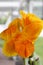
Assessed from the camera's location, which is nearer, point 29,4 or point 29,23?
point 29,23

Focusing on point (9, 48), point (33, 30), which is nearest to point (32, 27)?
point (33, 30)

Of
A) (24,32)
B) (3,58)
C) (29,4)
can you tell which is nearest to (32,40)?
(24,32)

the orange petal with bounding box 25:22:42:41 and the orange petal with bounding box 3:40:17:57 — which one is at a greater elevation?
the orange petal with bounding box 25:22:42:41

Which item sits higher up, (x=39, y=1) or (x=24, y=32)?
(x=39, y=1)

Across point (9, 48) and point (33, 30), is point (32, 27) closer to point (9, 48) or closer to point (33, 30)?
point (33, 30)

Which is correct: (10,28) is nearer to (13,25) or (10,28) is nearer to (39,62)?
(13,25)

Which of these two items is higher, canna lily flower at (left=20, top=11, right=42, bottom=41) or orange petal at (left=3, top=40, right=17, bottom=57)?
canna lily flower at (left=20, top=11, right=42, bottom=41)

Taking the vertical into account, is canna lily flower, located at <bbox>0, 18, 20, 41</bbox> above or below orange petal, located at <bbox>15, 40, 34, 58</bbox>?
above
